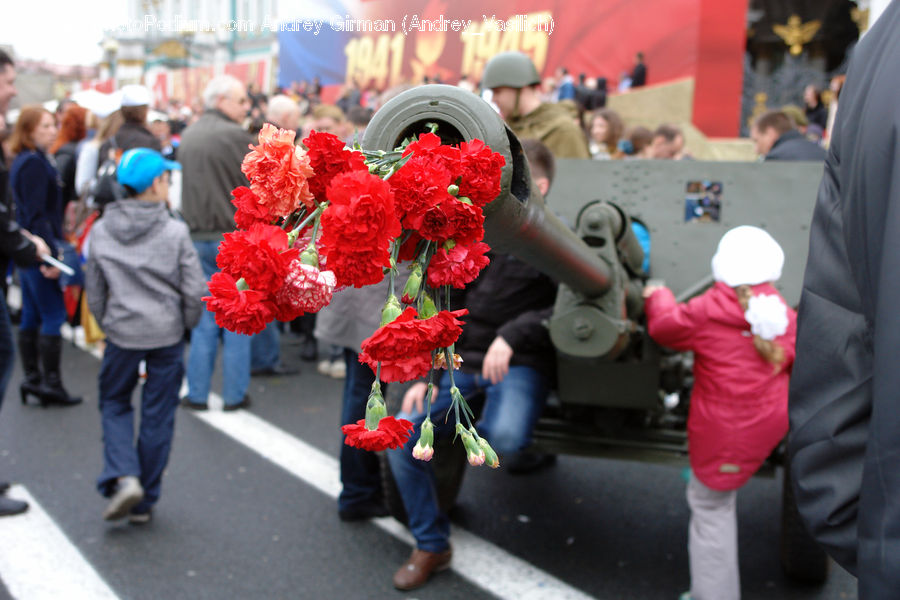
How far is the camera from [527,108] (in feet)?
17.2

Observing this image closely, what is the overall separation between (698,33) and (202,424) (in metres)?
12.3

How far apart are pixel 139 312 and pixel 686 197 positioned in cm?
260

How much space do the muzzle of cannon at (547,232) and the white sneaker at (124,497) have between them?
2026 millimetres

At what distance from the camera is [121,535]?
375cm

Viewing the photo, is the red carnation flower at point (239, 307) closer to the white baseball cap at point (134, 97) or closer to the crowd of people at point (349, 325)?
the crowd of people at point (349, 325)

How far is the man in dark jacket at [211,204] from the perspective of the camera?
5.58m

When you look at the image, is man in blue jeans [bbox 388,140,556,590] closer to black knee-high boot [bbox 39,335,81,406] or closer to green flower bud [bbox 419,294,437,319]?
green flower bud [bbox 419,294,437,319]

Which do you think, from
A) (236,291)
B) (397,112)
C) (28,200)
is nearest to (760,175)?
(397,112)

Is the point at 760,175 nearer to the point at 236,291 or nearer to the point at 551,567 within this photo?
the point at 551,567

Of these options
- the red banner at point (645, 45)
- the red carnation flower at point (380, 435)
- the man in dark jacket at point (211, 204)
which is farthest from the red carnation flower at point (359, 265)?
the red banner at point (645, 45)

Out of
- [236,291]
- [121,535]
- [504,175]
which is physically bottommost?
[121,535]

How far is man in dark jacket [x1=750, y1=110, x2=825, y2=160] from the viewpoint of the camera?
194 inches

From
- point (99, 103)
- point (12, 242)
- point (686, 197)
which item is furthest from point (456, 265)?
point (99, 103)

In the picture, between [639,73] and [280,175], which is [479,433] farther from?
[639,73]
